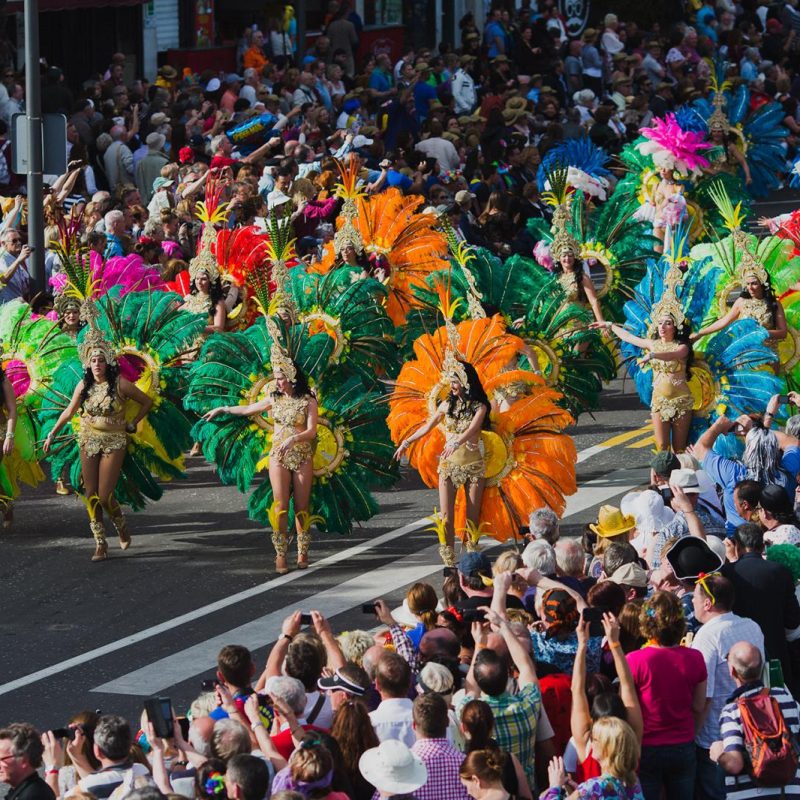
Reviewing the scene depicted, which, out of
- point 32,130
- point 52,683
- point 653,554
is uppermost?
point 32,130

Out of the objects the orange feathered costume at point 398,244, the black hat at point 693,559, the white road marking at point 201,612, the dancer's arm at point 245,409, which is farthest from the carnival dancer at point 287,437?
the black hat at point 693,559

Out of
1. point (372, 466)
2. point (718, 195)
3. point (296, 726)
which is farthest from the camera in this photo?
point (718, 195)

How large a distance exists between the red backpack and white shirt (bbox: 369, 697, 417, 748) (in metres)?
1.44

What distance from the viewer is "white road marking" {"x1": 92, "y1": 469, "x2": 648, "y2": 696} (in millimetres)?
11273

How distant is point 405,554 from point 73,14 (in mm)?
14749

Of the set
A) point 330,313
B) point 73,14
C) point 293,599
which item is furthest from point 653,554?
point 73,14

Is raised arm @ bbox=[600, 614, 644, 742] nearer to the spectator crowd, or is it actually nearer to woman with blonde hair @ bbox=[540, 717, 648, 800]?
the spectator crowd

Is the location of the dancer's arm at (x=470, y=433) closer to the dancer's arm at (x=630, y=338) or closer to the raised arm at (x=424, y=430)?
the raised arm at (x=424, y=430)

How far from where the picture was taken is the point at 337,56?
27.5m

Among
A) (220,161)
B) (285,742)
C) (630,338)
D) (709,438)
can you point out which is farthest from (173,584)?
(220,161)

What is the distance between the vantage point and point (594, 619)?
870 cm

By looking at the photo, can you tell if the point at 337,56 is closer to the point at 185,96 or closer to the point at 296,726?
the point at 185,96

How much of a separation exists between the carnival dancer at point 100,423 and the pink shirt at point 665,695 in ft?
20.1

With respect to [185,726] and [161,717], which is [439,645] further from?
[161,717]
